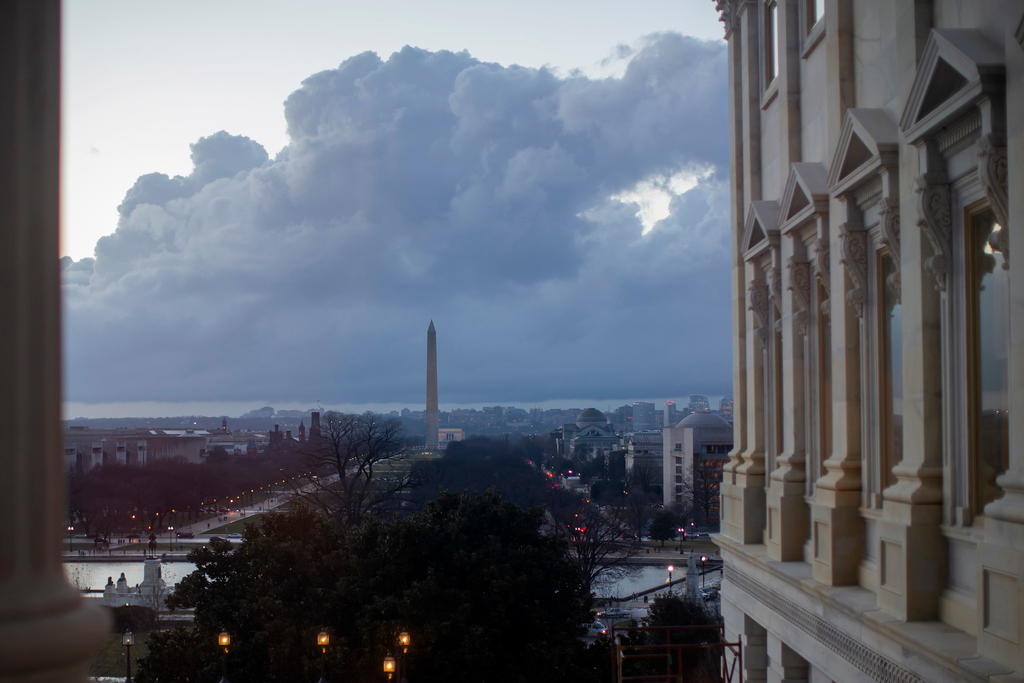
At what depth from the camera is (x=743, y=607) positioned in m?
15.4

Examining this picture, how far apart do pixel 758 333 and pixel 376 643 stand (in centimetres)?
1290

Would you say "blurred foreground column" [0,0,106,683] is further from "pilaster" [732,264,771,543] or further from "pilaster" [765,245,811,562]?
"pilaster" [732,264,771,543]

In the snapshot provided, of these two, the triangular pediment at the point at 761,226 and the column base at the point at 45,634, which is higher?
the triangular pediment at the point at 761,226

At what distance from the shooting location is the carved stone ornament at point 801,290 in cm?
1290

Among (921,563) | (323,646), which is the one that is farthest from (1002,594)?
(323,646)

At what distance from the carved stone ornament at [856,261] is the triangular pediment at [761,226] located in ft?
10.8

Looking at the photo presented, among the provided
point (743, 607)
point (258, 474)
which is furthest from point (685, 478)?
point (743, 607)

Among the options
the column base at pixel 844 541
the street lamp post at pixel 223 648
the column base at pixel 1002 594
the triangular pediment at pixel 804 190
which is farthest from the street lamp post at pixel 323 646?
the column base at pixel 1002 594

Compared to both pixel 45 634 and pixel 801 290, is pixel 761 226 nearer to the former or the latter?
pixel 801 290

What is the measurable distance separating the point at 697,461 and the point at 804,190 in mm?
87380

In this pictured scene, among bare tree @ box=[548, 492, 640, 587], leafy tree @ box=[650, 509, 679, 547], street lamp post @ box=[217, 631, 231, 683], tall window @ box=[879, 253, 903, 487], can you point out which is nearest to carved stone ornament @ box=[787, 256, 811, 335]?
tall window @ box=[879, 253, 903, 487]

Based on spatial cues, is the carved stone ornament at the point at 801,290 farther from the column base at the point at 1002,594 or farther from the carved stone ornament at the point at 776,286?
the column base at the point at 1002,594

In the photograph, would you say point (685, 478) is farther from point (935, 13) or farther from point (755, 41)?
point (935, 13)

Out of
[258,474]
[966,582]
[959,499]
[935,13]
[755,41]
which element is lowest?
[258,474]
